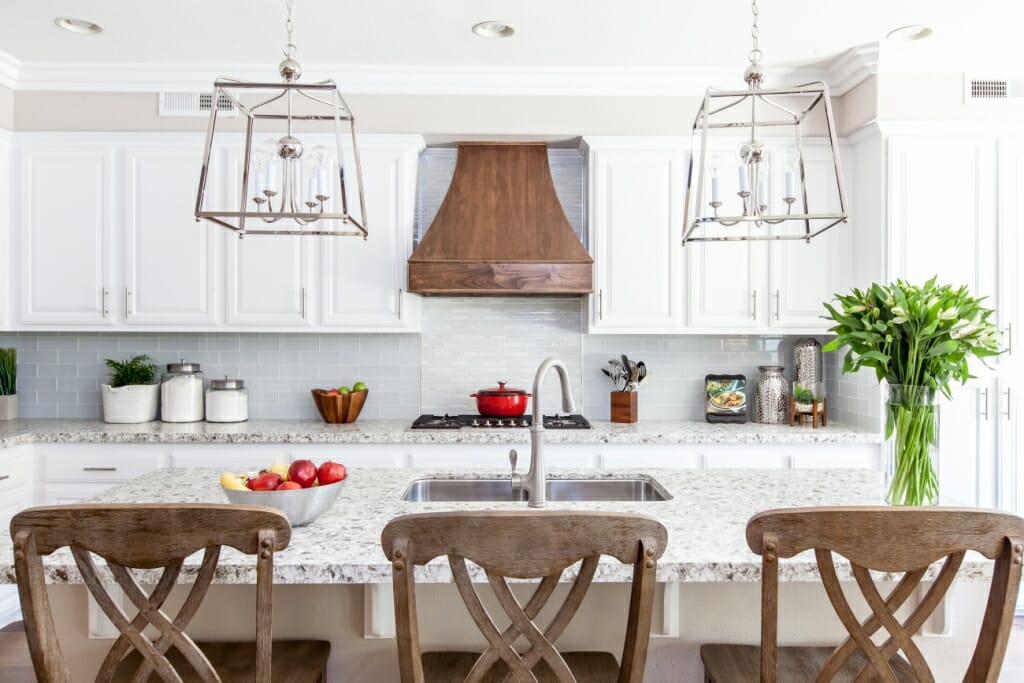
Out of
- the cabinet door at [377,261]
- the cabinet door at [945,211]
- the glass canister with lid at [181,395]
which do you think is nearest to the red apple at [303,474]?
the cabinet door at [377,261]

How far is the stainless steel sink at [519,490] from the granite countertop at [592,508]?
0.13 feet

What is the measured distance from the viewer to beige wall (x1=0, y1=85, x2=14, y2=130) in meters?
3.59

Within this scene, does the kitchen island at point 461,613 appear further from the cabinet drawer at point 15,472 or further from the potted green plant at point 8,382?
the potted green plant at point 8,382

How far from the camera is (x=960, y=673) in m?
1.72

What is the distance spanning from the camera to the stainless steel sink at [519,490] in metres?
2.28

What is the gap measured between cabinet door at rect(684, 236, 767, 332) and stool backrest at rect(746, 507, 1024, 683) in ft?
8.35

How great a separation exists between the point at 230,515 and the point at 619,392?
111 inches

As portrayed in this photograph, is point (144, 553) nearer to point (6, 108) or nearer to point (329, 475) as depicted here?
point (329, 475)

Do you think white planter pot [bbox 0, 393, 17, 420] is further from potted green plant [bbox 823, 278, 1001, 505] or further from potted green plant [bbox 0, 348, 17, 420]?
potted green plant [bbox 823, 278, 1001, 505]

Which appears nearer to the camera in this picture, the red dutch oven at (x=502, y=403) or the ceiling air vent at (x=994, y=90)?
the ceiling air vent at (x=994, y=90)

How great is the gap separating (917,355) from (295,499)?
149 cm

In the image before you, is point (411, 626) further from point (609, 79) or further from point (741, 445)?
point (609, 79)

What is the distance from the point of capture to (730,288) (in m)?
3.73

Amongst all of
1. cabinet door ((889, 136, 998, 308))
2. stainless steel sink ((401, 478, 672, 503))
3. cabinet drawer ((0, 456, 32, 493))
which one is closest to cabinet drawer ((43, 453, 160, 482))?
cabinet drawer ((0, 456, 32, 493))
